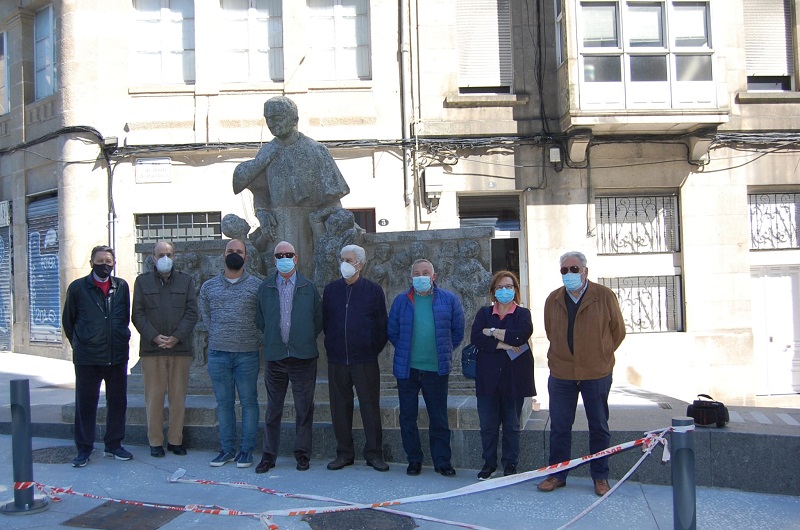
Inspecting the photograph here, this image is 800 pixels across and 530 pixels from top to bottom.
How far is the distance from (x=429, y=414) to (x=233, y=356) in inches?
64.7

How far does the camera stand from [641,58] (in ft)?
43.2

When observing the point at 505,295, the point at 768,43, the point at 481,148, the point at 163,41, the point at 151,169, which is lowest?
the point at 505,295

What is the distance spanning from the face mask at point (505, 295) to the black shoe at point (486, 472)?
123cm

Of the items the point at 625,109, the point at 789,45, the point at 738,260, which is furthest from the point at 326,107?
the point at 789,45

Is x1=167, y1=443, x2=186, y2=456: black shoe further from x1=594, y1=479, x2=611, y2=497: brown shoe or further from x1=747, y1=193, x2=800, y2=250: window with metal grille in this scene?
x1=747, y1=193, x2=800, y2=250: window with metal grille

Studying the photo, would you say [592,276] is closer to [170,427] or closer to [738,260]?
[738,260]

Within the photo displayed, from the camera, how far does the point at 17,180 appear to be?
49.6 ft

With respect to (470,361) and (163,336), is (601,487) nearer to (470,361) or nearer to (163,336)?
(470,361)

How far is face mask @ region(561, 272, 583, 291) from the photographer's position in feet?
16.6

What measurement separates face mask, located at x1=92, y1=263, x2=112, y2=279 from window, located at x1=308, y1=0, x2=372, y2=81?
8.77m

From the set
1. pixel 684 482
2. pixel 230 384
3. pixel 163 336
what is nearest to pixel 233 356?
pixel 230 384

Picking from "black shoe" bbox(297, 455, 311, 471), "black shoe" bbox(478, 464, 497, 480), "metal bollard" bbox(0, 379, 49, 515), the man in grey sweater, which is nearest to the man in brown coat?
"black shoe" bbox(478, 464, 497, 480)

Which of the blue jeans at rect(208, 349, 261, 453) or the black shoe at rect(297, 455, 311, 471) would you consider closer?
the black shoe at rect(297, 455, 311, 471)

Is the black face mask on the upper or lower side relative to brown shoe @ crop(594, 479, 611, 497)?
upper
